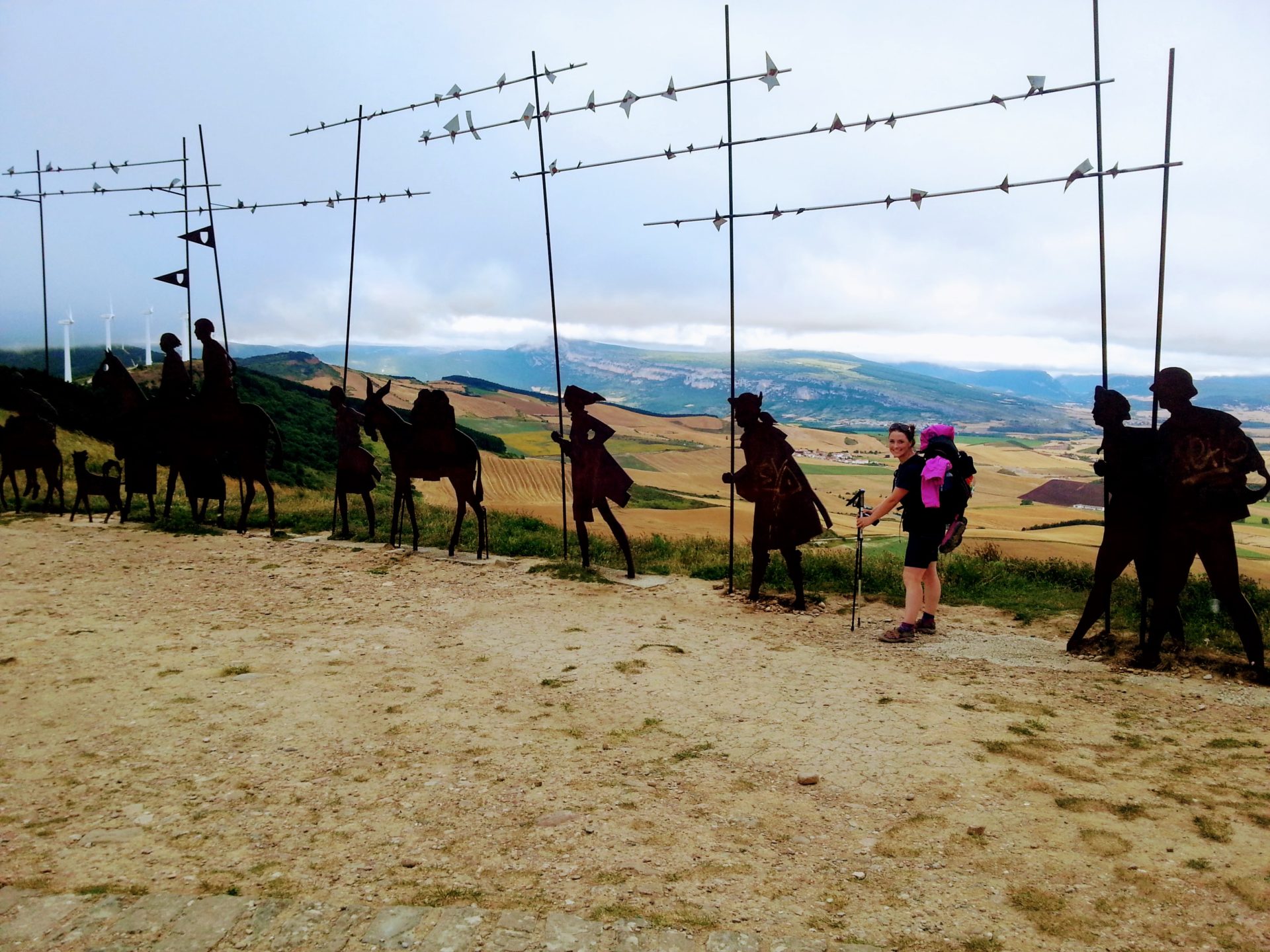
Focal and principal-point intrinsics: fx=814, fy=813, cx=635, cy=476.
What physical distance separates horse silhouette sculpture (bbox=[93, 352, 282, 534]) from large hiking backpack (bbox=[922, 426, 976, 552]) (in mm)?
9519

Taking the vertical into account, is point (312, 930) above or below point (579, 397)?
below

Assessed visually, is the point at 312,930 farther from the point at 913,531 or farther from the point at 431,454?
the point at 431,454

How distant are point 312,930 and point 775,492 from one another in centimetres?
672

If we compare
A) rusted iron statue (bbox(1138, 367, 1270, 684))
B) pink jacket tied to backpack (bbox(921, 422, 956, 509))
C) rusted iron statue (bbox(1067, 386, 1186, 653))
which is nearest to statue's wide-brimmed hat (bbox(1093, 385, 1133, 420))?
rusted iron statue (bbox(1067, 386, 1186, 653))

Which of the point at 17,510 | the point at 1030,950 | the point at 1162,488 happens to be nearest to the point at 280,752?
the point at 1030,950

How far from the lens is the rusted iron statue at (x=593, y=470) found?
33.2 ft

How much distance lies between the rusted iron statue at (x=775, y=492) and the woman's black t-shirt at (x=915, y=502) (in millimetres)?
1213

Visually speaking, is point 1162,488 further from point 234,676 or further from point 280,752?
point 234,676

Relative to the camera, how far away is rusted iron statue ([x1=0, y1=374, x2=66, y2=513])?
1368cm

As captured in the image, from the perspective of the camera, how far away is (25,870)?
3.53 meters

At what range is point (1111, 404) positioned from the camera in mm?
7180

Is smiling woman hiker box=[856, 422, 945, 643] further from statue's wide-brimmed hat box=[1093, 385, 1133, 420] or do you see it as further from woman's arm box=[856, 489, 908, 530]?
statue's wide-brimmed hat box=[1093, 385, 1133, 420]

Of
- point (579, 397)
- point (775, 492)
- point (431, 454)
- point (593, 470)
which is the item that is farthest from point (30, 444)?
point (775, 492)

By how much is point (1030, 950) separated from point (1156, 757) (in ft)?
8.35
